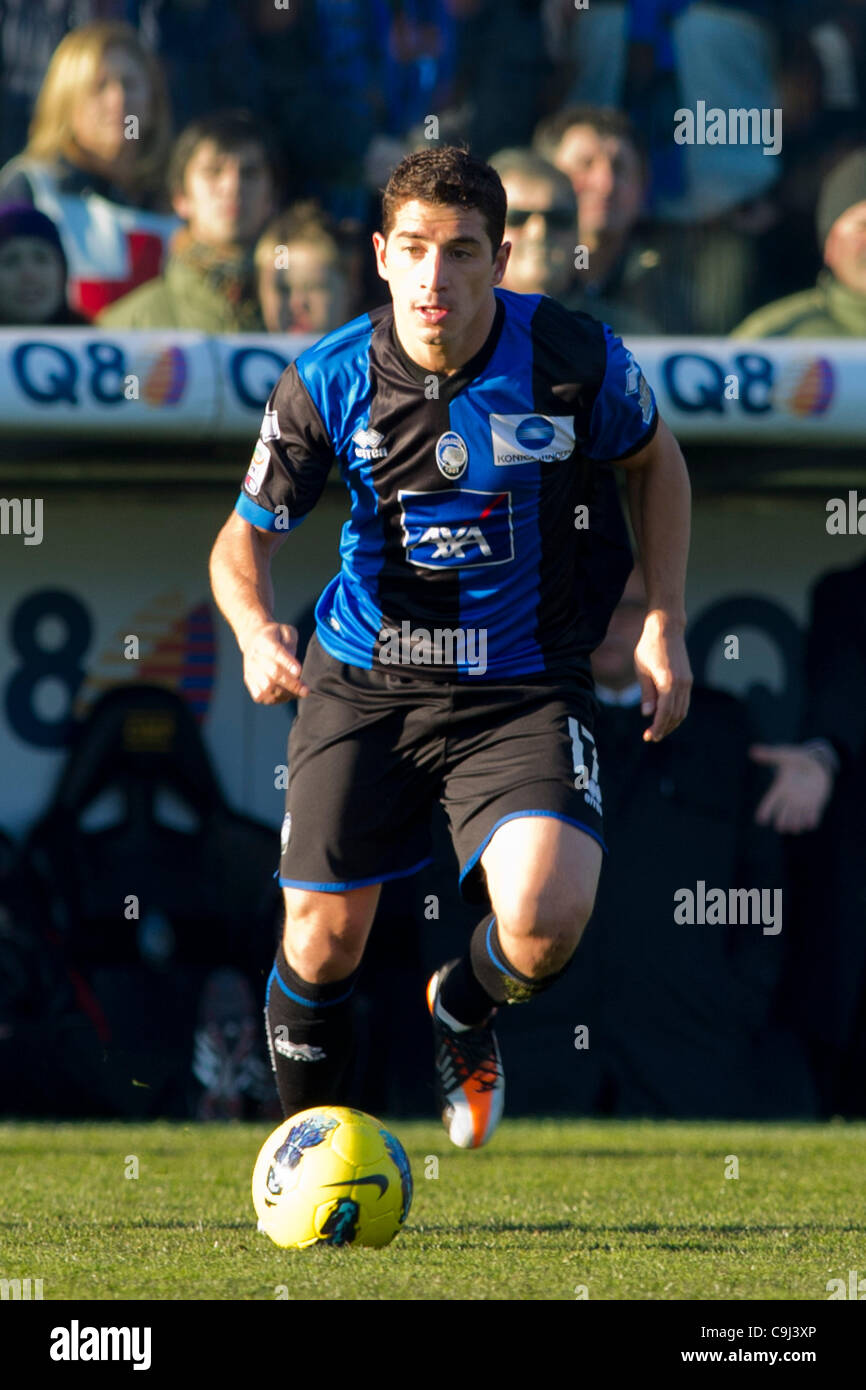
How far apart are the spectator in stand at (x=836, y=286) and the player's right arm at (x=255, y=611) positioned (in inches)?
161

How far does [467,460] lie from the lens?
4.16m

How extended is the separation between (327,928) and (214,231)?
4213mm

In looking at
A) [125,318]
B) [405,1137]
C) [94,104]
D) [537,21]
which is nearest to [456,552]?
[405,1137]

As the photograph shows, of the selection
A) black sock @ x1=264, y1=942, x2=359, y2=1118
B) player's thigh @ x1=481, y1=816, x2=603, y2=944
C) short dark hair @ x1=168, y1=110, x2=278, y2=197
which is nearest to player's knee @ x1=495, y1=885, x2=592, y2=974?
player's thigh @ x1=481, y1=816, x2=603, y2=944

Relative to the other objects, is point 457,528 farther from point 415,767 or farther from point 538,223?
point 538,223

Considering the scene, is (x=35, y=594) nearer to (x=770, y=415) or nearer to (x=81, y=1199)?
(x=770, y=415)

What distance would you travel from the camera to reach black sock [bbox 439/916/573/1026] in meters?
4.26

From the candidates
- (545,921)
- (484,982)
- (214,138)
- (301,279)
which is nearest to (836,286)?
(301,279)

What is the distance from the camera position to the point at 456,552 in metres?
4.22

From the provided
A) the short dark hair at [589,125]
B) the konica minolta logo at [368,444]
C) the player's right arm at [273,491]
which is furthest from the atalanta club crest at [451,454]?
the short dark hair at [589,125]

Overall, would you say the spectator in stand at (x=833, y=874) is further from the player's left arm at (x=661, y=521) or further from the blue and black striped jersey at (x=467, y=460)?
the blue and black striped jersey at (x=467, y=460)

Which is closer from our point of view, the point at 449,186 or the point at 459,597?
the point at 449,186

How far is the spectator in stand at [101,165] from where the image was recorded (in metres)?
7.64

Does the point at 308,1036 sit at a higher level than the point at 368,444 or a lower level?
lower
